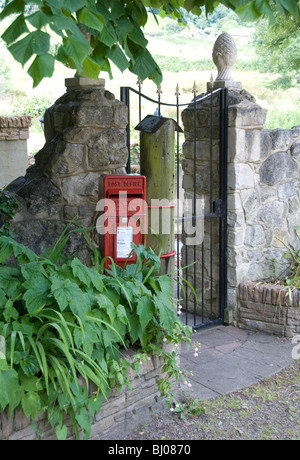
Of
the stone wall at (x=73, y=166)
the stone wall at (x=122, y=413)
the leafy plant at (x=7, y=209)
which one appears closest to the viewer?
the stone wall at (x=122, y=413)

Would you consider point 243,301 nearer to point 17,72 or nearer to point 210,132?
point 210,132

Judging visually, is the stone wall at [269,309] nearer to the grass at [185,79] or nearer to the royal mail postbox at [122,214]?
the royal mail postbox at [122,214]

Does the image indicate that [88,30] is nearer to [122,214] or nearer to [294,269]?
[122,214]

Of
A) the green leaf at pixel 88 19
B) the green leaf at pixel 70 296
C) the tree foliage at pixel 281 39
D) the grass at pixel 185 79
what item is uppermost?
the grass at pixel 185 79

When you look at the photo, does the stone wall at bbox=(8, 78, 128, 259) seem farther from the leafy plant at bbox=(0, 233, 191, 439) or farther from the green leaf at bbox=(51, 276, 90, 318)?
the green leaf at bbox=(51, 276, 90, 318)

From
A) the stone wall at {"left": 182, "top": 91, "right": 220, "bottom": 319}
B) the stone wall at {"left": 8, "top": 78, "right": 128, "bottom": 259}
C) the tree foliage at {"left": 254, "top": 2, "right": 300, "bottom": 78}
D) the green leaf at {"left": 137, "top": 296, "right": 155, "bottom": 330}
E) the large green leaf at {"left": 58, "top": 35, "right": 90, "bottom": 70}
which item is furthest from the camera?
the tree foliage at {"left": 254, "top": 2, "right": 300, "bottom": 78}

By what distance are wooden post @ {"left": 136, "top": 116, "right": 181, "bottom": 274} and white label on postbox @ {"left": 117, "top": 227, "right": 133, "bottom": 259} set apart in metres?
0.14

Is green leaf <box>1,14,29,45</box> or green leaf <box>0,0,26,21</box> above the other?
green leaf <box>0,0,26,21</box>

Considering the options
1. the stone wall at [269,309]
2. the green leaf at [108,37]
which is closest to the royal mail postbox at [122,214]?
the green leaf at [108,37]

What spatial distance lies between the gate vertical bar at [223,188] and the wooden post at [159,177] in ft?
4.83

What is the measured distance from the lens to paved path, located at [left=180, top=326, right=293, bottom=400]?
11.7 ft

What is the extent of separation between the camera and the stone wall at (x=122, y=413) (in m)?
2.34

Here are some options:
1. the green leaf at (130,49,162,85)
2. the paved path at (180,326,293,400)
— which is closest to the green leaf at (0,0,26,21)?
the green leaf at (130,49,162,85)
